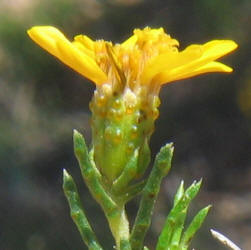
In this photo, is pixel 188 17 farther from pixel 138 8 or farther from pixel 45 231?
pixel 45 231

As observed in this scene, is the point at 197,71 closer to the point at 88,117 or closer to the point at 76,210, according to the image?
the point at 76,210

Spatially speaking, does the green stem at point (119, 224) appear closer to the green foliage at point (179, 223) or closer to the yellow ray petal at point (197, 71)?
the green foliage at point (179, 223)

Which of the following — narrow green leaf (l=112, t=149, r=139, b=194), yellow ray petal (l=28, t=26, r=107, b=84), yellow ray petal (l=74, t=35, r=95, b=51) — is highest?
yellow ray petal (l=74, t=35, r=95, b=51)

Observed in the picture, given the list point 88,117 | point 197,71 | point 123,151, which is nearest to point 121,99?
point 123,151

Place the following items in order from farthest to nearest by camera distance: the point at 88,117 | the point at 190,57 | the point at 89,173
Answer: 1. the point at 88,117
2. the point at 89,173
3. the point at 190,57

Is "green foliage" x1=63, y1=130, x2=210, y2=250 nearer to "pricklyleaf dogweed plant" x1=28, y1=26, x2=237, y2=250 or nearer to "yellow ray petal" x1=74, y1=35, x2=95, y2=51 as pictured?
"pricklyleaf dogweed plant" x1=28, y1=26, x2=237, y2=250

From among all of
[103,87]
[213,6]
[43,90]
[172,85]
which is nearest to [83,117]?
[43,90]

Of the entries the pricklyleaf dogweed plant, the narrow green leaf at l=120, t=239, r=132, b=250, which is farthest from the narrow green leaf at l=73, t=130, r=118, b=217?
the narrow green leaf at l=120, t=239, r=132, b=250
